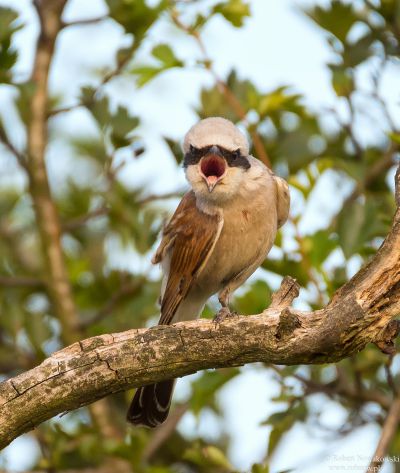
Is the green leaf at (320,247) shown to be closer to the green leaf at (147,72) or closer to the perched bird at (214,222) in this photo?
the perched bird at (214,222)

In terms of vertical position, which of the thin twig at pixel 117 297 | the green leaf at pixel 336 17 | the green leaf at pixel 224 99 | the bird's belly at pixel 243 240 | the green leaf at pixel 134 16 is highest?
the green leaf at pixel 336 17

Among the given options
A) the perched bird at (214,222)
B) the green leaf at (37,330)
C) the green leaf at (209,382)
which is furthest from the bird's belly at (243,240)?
the green leaf at (37,330)

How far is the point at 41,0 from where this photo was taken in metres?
5.84

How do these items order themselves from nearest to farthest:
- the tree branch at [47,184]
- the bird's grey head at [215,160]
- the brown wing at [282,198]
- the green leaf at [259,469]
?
the green leaf at [259,469] < the bird's grey head at [215,160] < the brown wing at [282,198] < the tree branch at [47,184]

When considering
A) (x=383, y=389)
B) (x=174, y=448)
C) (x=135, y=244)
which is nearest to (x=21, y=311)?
(x=135, y=244)

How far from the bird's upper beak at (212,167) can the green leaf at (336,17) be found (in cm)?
112

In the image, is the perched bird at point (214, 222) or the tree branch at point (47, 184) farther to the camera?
the tree branch at point (47, 184)

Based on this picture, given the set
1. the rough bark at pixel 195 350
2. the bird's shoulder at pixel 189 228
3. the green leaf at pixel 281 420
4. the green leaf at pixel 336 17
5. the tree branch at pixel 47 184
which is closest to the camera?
the rough bark at pixel 195 350

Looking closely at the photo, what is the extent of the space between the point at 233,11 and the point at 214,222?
1121mm

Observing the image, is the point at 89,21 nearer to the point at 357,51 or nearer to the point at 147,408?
the point at 357,51

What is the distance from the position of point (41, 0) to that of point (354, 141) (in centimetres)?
216

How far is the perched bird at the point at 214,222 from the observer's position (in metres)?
4.73

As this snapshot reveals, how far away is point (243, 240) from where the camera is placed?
15.8ft

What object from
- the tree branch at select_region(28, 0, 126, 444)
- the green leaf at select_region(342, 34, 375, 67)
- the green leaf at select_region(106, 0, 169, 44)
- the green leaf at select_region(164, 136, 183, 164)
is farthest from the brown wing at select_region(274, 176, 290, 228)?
the tree branch at select_region(28, 0, 126, 444)
